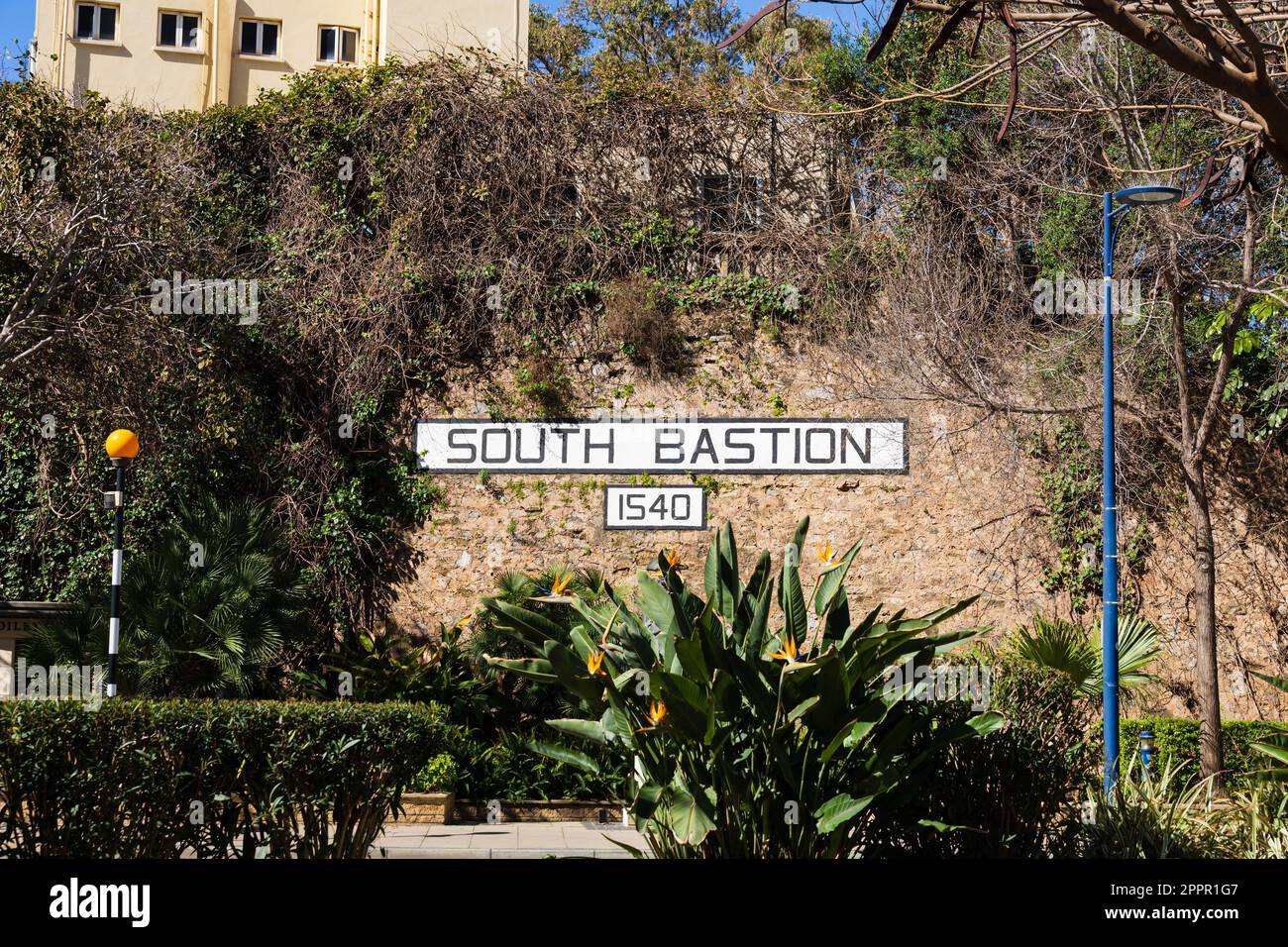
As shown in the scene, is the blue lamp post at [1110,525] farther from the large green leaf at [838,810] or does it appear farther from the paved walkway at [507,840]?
the large green leaf at [838,810]

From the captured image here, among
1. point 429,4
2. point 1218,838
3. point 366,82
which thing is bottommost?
point 1218,838

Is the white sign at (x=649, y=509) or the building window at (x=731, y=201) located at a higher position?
the building window at (x=731, y=201)

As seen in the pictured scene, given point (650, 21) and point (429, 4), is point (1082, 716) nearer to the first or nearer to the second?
point (429, 4)

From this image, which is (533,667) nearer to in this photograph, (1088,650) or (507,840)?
(507,840)

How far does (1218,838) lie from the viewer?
6832mm

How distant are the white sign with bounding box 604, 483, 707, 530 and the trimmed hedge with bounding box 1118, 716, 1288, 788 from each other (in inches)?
234

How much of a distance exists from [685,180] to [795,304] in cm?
255

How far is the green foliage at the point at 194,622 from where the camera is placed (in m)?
11.7

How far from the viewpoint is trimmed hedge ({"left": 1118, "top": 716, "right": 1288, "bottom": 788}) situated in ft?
45.4

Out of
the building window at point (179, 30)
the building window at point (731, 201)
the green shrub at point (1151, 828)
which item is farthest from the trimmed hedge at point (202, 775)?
the building window at point (179, 30)

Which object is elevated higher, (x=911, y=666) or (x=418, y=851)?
(x=911, y=666)

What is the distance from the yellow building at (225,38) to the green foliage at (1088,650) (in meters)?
15.3

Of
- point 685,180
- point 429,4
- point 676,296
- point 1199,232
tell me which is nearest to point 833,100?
point 685,180

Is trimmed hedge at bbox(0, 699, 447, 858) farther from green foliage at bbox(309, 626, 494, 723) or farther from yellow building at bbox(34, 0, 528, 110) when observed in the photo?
yellow building at bbox(34, 0, 528, 110)
